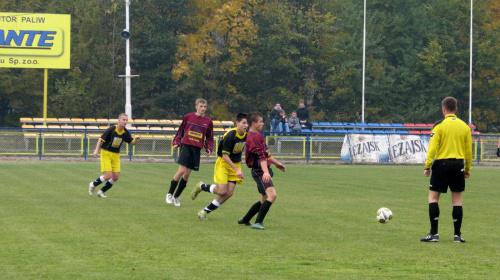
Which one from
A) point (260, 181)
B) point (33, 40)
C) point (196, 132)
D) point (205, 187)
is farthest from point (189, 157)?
point (33, 40)

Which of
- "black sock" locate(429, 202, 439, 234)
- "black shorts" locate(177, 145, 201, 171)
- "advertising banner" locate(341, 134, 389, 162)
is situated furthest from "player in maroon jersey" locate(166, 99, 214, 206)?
"advertising banner" locate(341, 134, 389, 162)

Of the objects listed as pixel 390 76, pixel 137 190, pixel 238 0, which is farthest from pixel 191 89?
pixel 137 190

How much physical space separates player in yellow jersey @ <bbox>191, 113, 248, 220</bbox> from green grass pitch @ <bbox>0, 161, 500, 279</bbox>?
0.41m

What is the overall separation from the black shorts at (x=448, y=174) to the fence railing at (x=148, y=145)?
21.7m

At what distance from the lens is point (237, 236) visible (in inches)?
430

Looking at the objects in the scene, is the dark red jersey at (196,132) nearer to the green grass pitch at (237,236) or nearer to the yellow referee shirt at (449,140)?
the green grass pitch at (237,236)

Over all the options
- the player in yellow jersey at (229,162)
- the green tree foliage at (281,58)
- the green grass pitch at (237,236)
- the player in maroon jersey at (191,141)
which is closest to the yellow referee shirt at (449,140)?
the green grass pitch at (237,236)

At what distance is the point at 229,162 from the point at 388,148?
2098 centimetres

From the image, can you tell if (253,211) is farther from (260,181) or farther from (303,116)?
(303,116)

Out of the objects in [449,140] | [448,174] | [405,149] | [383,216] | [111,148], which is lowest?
[383,216]

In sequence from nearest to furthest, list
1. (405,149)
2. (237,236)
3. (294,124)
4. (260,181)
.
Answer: (237,236) < (260,181) < (405,149) < (294,124)

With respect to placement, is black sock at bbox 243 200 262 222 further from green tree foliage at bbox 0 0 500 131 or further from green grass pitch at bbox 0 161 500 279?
green tree foliage at bbox 0 0 500 131

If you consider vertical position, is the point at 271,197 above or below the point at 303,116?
below

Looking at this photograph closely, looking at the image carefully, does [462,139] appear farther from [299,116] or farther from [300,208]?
[299,116]
